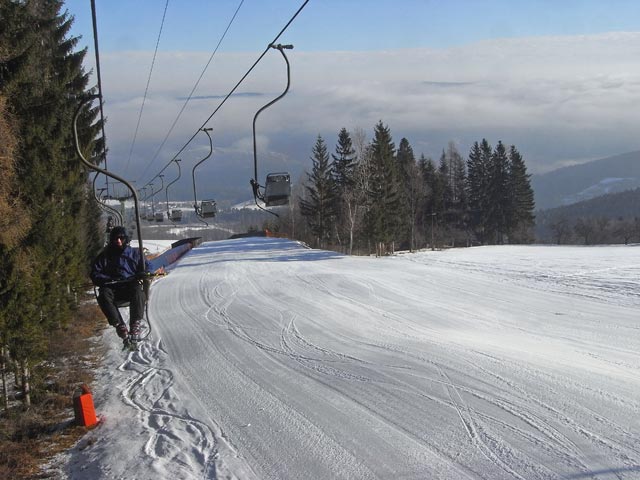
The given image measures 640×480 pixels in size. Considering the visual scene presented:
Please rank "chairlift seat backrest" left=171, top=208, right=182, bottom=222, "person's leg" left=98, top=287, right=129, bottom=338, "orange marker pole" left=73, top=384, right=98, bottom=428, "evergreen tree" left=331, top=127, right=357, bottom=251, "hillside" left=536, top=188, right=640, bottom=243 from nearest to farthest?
"orange marker pole" left=73, top=384, right=98, bottom=428 → "person's leg" left=98, top=287, right=129, bottom=338 → "chairlift seat backrest" left=171, top=208, right=182, bottom=222 → "evergreen tree" left=331, top=127, right=357, bottom=251 → "hillside" left=536, top=188, right=640, bottom=243

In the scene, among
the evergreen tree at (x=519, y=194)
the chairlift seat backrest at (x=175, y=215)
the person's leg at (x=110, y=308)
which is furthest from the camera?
the evergreen tree at (x=519, y=194)

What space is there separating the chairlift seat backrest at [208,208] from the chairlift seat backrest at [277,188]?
12886 mm

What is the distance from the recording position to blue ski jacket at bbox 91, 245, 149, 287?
1005 centimetres

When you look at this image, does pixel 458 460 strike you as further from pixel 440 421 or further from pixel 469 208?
pixel 469 208

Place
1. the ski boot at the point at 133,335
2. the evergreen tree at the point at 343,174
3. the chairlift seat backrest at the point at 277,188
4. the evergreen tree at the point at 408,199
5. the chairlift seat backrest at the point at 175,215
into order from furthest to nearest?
the evergreen tree at the point at 408,199 < the evergreen tree at the point at 343,174 < the chairlift seat backrest at the point at 175,215 < the chairlift seat backrest at the point at 277,188 < the ski boot at the point at 133,335

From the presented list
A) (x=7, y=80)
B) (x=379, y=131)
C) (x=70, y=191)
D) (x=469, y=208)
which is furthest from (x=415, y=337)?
(x=469, y=208)

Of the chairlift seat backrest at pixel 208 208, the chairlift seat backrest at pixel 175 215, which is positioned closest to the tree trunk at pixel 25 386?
the chairlift seat backrest at pixel 208 208

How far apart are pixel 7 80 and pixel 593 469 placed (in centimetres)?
1307

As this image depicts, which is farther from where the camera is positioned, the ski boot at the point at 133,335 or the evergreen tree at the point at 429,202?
the evergreen tree at the point at 429,202

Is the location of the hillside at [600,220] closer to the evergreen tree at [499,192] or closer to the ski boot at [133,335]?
the evergreen tree at [499,192]

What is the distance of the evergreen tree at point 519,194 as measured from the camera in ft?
255

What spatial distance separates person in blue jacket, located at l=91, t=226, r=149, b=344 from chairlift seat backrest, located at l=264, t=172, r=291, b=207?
7.45 m

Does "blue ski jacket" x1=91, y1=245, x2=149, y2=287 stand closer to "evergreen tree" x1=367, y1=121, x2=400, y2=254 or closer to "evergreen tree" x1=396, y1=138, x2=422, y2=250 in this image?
"evergreen tree" x1=367, y1=121, x2=400, y2=254

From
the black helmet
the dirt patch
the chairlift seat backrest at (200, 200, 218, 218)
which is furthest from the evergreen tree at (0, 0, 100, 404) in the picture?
the chairlift seat backrest at (200, 200, 218, 218)
